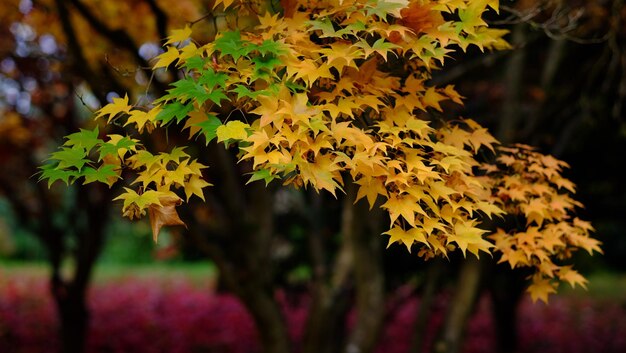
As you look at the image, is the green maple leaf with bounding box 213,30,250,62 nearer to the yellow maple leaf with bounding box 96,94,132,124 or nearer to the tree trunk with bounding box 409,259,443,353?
the yellow maple leaf with bounding box 96,94,132,124

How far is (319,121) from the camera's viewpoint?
2.23 m

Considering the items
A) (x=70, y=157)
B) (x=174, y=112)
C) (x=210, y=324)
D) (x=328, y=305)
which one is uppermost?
(x=174, y=112)

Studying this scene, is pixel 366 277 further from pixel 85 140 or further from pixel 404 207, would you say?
pixel 85 140

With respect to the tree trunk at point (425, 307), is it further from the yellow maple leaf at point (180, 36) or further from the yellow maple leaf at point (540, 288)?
the yellow maple leaf at point (180, 36)

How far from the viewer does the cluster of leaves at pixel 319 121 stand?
2248mm

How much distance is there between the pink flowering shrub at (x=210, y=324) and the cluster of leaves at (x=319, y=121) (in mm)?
5419

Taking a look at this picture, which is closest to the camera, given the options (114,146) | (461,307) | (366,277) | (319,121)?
(319,121)

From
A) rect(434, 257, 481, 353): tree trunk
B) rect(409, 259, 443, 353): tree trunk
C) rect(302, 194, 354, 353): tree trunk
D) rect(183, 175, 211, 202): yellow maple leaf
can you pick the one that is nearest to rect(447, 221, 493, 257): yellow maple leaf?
rect(183, 175, 211, 202): yellow maple leaf

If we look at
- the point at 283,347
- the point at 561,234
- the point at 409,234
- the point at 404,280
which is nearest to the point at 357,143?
the point at 409,234

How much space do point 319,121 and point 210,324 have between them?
8480 millimetres

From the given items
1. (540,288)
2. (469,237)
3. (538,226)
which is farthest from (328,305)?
(469,237)

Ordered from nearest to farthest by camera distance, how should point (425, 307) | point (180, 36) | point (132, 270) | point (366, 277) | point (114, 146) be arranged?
point (114, 146), point (180, 36), point (366, 277), point (425, 307), point (132, 270)

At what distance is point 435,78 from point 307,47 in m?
3.31

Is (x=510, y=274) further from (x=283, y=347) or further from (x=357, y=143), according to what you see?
(x=357, y=143)
